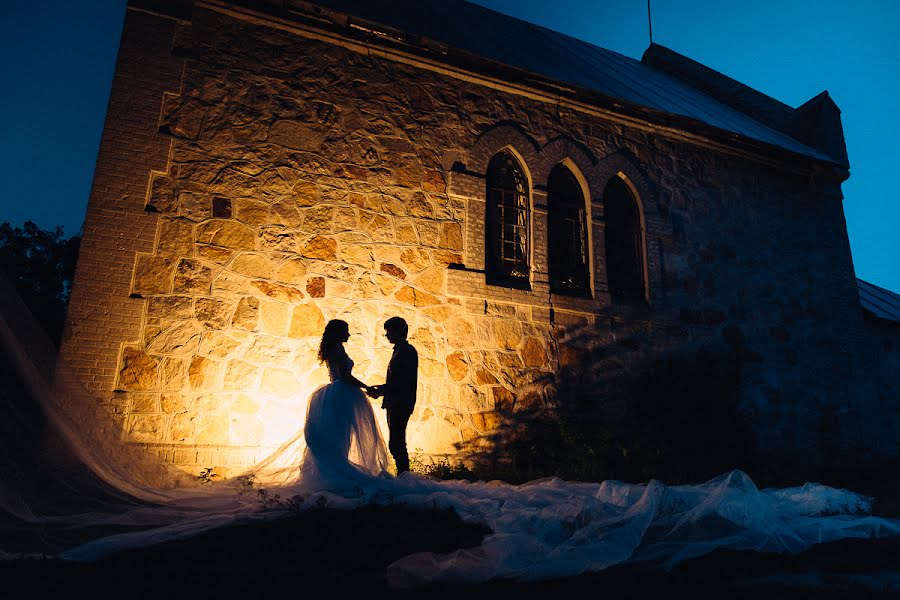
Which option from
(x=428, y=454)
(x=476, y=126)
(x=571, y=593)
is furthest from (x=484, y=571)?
(x=476, y=126)

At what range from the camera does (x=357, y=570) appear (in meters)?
2.97

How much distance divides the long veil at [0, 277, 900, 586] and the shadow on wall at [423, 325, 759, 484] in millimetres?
2119

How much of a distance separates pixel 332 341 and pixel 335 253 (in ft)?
5.28

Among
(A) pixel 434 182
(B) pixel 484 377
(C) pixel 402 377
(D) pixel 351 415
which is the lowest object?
(D) pixel 351 415

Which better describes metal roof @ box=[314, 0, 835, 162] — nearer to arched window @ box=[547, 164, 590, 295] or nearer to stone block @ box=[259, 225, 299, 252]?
arched window @ box=[547, 164, 590, 295]

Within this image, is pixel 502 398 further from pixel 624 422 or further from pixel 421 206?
pixel 421 206

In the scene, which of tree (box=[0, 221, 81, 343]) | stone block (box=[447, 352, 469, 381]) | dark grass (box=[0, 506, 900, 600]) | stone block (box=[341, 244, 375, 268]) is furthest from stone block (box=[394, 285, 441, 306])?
tree (box=[0, 221, 81, 343])

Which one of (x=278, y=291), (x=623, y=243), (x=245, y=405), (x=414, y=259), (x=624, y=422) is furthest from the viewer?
(x=623, y=243)

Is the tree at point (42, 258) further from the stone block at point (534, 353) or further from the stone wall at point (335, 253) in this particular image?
the stone block at point (534, 353)

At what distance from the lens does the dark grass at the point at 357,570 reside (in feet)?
8.23

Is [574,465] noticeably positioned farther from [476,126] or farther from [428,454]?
[476,126]

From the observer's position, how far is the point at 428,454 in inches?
268

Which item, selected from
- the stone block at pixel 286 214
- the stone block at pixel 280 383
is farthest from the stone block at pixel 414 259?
the stone block at pixel 280 383

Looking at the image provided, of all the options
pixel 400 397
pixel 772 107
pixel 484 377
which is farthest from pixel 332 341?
pixel 772 107
